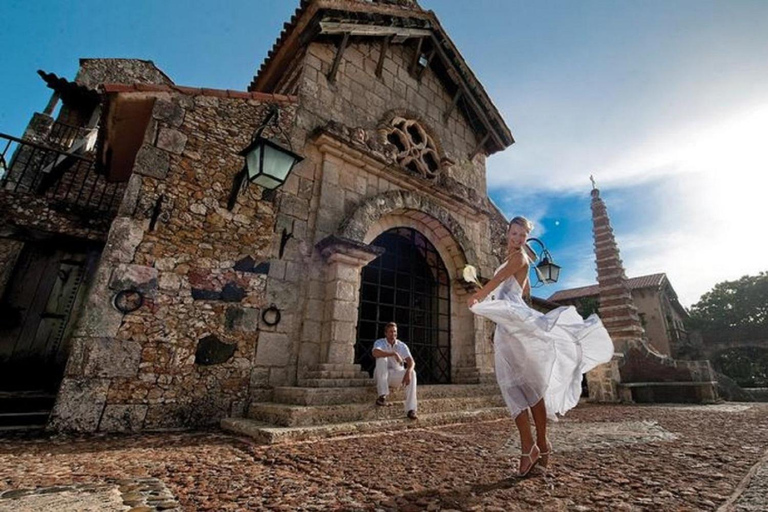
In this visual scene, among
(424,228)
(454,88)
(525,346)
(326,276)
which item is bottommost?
(525,346)

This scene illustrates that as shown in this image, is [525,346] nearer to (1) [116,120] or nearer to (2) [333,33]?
(1) [116,120]

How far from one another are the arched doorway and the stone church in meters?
0.04

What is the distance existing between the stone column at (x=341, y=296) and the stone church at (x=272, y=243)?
3 centimetres

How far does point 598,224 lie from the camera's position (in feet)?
48.2

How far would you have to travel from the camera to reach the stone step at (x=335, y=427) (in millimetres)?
3053

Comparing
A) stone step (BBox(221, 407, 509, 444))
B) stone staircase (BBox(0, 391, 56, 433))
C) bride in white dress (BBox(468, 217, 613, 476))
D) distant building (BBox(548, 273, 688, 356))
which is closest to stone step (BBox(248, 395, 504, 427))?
stone step (BBox(221, 407, 509, 444))

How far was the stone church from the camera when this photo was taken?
12.4 ft

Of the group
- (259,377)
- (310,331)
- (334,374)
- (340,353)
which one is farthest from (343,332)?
(259,377)

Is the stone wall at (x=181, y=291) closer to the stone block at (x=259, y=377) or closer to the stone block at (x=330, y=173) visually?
the stone block at (x=259, y=377)

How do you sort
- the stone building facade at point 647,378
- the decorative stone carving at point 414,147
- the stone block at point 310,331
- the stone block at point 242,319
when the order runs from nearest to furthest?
the stone block at point 242,319 < the stone block at point 310,331 < the decorative stone carving at point 414,147 < the stone building facade at point 647,378

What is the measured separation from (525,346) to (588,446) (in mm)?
1379

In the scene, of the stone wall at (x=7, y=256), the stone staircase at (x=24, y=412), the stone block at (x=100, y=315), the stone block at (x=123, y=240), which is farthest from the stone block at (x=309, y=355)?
the stone wall at (x=7, y=256)

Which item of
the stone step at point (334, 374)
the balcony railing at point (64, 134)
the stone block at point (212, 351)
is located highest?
the balcony railing at point (64, 134)

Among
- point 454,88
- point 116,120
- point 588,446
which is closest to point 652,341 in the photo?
point 454,88
